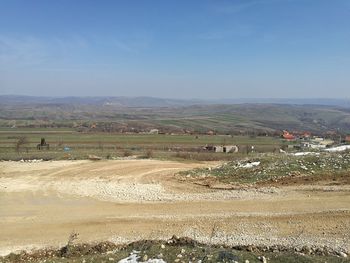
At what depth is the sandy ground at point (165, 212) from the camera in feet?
50.8

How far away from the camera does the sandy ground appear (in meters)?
15.5

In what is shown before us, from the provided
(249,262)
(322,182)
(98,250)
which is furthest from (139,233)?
(322,182)

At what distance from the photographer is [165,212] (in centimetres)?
1869

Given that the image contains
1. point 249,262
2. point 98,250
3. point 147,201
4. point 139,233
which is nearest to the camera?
point 249,262

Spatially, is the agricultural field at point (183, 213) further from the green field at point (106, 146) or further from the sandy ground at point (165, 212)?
the green field at point (106, 146)

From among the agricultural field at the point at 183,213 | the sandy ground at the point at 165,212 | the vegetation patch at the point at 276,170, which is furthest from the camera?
the vegetation patch at the point at 276,170

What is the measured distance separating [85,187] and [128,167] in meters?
6.75

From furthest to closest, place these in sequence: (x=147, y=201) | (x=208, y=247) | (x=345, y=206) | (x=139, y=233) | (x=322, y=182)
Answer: (x=322, y=182)
(x=147, y=201)
(x=345, y=206)
(x=139, y=233)
(x=208, y=247)

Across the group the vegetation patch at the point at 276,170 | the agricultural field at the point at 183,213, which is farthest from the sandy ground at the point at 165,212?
the vegetation patch at the point at 276,170

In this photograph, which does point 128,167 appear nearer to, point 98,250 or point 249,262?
point 98,250

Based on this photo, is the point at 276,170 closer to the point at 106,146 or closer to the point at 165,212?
the point at 165,212

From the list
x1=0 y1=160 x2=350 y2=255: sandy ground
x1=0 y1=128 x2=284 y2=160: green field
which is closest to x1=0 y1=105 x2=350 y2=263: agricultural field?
x1=0 y1=160 x2=350 y2=255: sandy ground

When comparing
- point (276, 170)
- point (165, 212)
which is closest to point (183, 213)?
point (165, 212)

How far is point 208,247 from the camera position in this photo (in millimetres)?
12852
